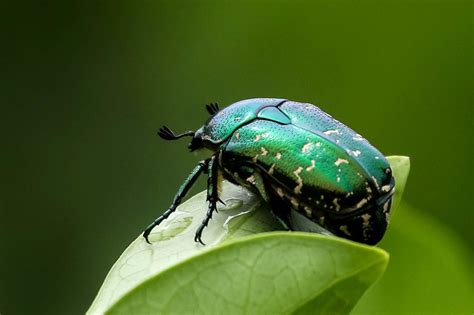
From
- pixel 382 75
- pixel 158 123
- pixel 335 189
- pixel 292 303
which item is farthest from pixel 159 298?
pixel 158 123

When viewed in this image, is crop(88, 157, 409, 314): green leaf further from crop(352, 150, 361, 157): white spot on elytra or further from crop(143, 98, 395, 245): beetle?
crop(352, 150, 361, 157): white spot on elytra

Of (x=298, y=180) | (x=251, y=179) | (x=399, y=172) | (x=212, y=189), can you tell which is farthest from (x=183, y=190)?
(x=399, y=172)

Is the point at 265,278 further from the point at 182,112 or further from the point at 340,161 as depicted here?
the point at 182,112

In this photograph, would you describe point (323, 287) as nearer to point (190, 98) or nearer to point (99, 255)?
point (190, 98)

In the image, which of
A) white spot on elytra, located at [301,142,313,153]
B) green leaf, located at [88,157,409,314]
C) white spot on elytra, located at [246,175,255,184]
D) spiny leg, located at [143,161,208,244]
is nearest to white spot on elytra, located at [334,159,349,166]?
white spot on elytra, located at [301,142,313,153]

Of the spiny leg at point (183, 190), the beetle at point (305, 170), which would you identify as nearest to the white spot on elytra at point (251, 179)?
the beetle at point (305, 170)

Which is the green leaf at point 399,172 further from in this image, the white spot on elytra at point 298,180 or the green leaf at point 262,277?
the green leaf at point 262,277

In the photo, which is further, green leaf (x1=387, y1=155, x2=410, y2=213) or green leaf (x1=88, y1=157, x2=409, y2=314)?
green leaf (x1=387, y1=155, x2=410, y2=213)

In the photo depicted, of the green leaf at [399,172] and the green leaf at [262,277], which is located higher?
the green leaf at [262,277]
